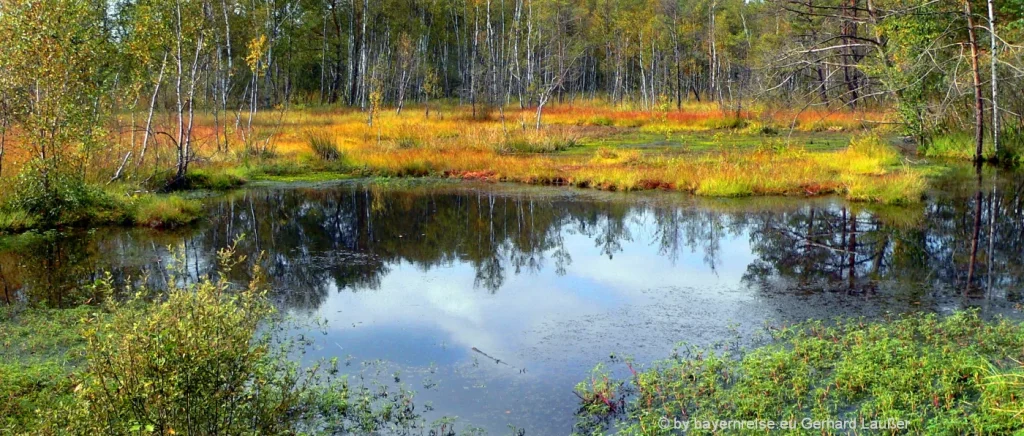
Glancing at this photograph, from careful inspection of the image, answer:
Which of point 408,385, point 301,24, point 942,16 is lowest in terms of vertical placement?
point 408,385

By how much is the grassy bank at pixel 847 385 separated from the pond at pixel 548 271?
50 centimetres

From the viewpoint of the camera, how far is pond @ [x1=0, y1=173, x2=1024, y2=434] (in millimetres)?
7133

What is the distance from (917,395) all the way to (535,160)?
1607cm

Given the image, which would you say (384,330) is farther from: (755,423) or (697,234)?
(697,234)

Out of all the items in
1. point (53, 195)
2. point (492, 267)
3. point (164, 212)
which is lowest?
point (492, 267)

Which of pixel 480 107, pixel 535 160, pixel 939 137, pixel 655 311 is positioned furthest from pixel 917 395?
pixel 480 107

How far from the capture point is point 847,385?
5.72m

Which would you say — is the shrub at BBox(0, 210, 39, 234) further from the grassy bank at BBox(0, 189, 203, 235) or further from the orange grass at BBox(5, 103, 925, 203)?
the orange grass at BBox(5, 103, 925, 203)

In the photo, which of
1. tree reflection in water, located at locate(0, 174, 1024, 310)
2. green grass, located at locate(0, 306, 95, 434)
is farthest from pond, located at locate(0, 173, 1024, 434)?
green grass, located at locate(0, 306, 95, 434)

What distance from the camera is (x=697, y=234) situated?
12977mm

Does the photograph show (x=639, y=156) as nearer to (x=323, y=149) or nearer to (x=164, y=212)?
(x=323, y=149)

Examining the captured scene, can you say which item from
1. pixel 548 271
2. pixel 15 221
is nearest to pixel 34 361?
pixel 548 271

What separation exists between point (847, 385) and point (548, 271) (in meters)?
5.52

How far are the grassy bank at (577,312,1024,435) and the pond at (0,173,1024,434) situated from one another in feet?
1.65
